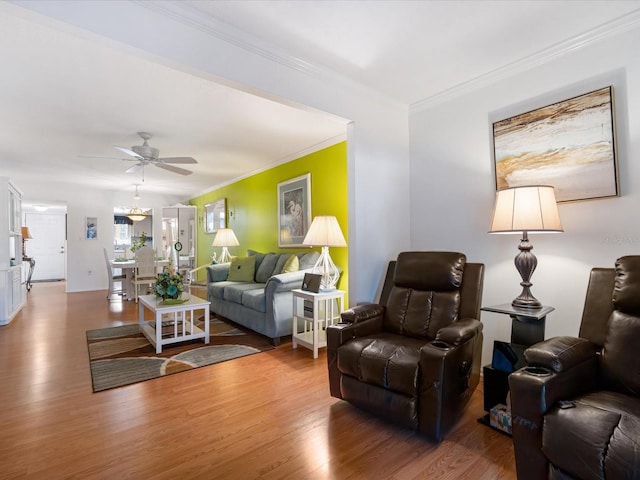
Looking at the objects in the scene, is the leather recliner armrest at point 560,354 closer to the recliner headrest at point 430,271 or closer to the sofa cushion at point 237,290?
the recliner headrest at point 430,271

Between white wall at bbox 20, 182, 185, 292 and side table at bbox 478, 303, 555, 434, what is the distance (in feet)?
27.9

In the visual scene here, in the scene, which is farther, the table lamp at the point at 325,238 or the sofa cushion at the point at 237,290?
the sofa cushion at the point at 237,290

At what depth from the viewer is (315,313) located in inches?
123

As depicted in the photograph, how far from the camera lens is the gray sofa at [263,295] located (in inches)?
140

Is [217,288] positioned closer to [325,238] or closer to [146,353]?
[146,353]

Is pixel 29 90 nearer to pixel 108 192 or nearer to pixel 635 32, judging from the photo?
pixel 635 32

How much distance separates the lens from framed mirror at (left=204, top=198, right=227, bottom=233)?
705cm

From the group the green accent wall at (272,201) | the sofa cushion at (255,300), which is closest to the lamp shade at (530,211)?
the green accent wall at (272,201)

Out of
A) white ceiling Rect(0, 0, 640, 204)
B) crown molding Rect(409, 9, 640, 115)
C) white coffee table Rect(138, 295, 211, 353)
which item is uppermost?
white ceiling Rect(0, 0, 640, 204)

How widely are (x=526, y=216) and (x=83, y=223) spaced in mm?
8845

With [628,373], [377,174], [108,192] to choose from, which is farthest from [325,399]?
[108,192]

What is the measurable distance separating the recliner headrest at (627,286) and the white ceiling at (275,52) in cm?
151

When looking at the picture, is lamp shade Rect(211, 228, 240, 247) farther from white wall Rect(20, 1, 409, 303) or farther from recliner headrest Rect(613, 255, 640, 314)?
recliner headrest Rect(613, 255, 640, 314)

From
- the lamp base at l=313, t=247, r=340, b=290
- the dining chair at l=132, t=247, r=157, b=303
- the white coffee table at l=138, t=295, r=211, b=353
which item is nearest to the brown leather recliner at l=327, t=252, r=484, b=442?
the lamp base at l=313, t=247, r=340, b=290
